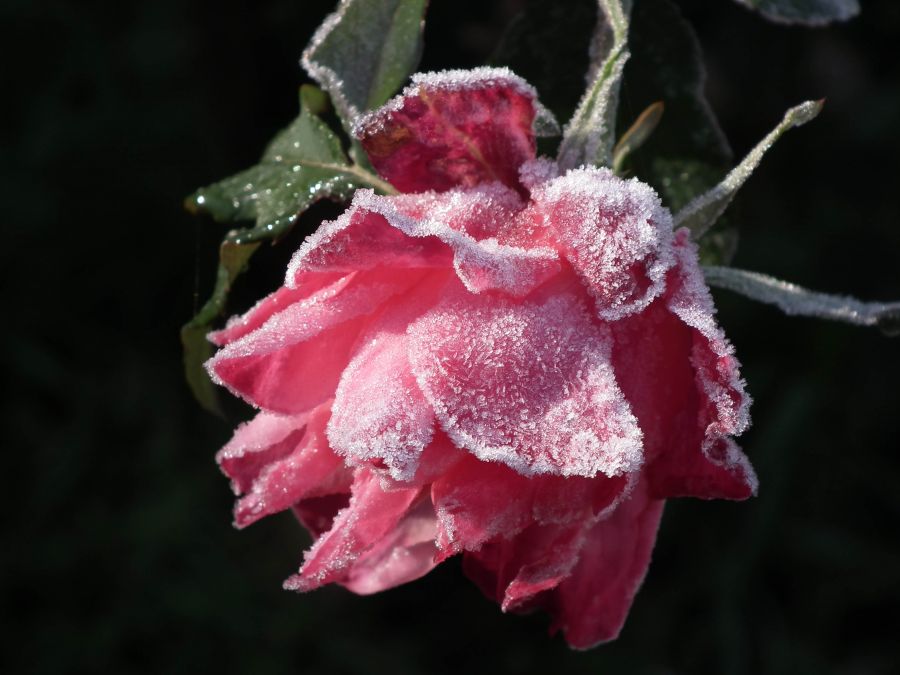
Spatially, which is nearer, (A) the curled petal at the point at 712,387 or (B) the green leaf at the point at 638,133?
(A) the curled petal at the point at 712,387

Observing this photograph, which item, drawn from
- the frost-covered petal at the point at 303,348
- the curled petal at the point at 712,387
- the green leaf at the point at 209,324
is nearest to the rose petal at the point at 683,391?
the curled petal at the point at 712,387

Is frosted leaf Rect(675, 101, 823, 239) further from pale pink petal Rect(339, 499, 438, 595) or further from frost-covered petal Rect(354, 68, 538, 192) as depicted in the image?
pale pink petal Rect(339, 499, 438, 595)

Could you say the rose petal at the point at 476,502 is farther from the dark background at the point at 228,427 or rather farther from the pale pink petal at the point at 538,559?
the dark background at the point at 228,427

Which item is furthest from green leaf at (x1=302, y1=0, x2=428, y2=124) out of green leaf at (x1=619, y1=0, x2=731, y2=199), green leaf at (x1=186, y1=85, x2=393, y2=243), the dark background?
the dark background

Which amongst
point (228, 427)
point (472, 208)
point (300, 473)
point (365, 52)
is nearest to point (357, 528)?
point (300, 473)

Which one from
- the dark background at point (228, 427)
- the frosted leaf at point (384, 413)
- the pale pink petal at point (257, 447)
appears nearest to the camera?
the frosted leaf at point (384, 413)

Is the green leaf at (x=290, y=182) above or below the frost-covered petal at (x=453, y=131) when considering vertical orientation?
below

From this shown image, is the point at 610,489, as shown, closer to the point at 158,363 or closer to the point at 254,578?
the point at 254,578
